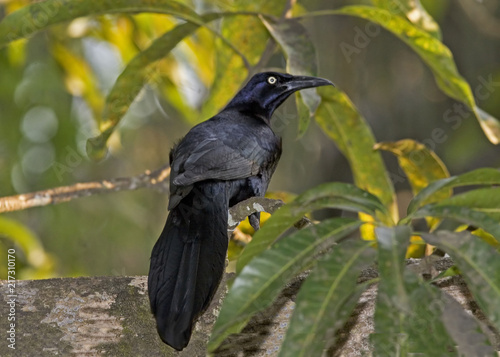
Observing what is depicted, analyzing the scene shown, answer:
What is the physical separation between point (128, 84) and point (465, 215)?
8.83 ft

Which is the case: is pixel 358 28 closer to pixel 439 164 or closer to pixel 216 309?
pixel 439 164

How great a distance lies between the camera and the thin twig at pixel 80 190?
337cm

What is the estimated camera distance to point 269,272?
178 cm

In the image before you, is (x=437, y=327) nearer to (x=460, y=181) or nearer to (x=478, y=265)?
(x=478, y=265)

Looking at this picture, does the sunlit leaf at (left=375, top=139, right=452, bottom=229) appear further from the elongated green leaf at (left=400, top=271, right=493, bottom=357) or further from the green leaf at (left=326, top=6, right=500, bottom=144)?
the elongated green leaf at (left=400, top=271, right=493, bottom=357)

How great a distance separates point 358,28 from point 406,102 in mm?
862

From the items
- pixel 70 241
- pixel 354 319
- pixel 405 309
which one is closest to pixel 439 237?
pixel 405 309

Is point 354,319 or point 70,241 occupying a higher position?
point 354,319

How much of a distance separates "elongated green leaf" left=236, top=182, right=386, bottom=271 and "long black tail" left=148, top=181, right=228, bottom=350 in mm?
353

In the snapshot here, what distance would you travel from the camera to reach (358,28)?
685cm

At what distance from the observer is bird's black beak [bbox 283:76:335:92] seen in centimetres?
384

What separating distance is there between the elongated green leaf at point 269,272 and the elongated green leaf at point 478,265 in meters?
0.24

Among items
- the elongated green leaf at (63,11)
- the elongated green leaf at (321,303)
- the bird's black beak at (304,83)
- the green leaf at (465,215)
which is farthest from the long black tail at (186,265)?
the elongated green leaf at (63,11)

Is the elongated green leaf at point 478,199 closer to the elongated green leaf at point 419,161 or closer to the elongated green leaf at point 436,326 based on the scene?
the elongated green leaf at point 436,326
